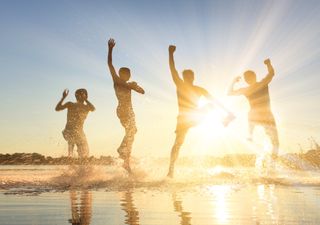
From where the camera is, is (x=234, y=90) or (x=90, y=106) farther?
(x=90, y=106)

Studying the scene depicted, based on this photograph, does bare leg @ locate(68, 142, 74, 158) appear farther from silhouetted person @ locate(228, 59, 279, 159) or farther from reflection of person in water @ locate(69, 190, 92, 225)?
reflection of person in water @ locate(69, 190, 92, 225)

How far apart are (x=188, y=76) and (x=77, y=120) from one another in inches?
169

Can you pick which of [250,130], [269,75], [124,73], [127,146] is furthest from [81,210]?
[269,75]

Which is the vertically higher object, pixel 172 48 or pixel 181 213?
pixel 172 48

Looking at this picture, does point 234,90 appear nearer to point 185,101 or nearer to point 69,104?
point 185,101

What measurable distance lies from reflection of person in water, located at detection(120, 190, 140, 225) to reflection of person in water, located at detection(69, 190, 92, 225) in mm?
458

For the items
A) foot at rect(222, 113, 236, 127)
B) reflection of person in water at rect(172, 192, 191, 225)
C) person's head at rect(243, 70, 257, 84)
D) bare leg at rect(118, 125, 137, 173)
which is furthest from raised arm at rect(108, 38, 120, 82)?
reflection of person in water at rect(172, 192, 191, 225)

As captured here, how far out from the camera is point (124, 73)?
13531mm

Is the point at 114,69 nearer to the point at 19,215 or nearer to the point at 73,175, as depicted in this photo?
the point at 73,175

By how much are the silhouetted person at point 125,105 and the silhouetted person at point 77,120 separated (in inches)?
76.0

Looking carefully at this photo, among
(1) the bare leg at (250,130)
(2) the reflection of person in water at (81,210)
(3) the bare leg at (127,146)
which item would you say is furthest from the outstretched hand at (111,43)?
→ (2) the reflection of person in water at (81,210)

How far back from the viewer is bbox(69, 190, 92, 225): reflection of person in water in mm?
5144

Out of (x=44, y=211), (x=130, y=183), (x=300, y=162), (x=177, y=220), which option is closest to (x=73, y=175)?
(x=130, y=183)

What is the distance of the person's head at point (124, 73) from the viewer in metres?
13.5
